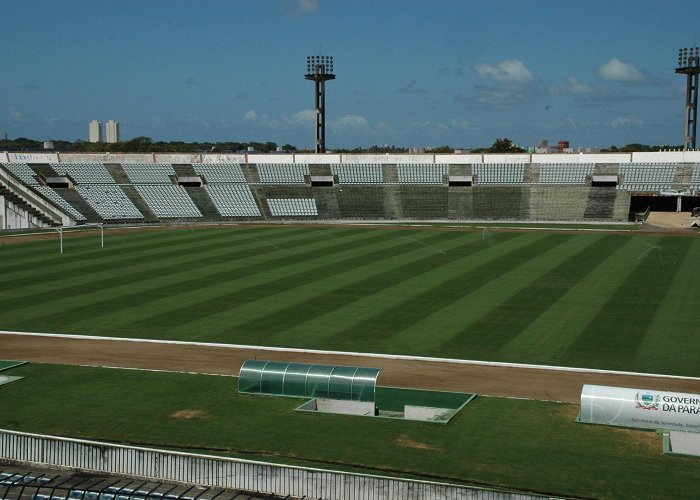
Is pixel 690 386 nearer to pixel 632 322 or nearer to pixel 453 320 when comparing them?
pixel 632 322

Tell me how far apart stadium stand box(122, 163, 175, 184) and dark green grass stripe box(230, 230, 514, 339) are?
48.4 metres

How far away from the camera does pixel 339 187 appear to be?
9806cm

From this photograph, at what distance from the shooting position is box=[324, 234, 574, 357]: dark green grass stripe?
32406 mm

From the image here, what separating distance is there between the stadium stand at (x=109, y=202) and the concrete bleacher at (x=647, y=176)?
179ft

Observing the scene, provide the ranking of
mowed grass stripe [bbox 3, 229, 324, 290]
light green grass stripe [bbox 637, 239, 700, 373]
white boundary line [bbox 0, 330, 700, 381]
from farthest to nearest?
mowed grass stripe [bbox 3, 229, 324, 290], light green grass stripe [bbox 637, 239, 700, 373], white boundary line [bbox 0, 330, 700, 381]

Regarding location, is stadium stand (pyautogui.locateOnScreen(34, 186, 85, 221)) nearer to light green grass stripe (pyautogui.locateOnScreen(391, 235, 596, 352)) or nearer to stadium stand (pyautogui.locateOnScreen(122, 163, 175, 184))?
stadium stand (pyautogui.locateOnScreen(122, 163, 175, 184))

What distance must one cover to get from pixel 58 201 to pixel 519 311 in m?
62.6

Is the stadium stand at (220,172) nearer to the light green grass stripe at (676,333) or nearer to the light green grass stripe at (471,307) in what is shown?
the light green grass stripe at (471,307)

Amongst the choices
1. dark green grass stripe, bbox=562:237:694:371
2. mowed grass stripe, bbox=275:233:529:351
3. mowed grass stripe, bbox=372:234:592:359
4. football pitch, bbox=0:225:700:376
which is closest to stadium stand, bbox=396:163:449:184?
football pitch, bbox=0:225:700:376

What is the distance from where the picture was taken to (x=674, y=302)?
129 feet

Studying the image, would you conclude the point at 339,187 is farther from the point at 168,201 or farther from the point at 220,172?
the point at 168,201

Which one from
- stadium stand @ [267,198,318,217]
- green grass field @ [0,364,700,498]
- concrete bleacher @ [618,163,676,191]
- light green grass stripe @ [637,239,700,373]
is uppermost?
concrete bleacher @ [618,163,676,191]

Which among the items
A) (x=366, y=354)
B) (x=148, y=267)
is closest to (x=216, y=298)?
(x=148, y=267)

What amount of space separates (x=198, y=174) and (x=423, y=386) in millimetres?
77332
